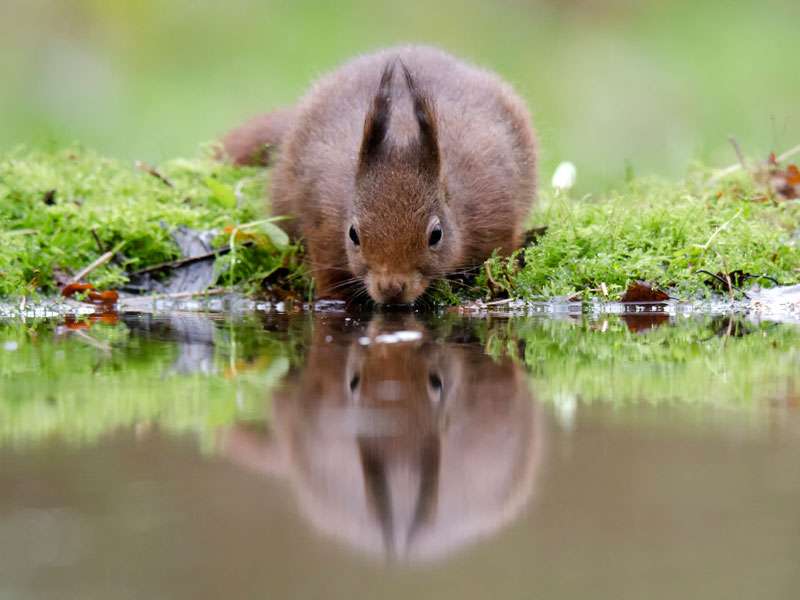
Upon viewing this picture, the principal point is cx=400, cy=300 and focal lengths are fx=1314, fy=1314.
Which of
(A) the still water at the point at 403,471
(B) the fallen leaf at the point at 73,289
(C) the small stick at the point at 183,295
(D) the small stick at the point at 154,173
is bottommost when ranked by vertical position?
(A) the still water at the point at 403,471

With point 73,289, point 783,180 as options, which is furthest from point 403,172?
point 783,180

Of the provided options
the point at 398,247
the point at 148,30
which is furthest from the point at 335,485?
the point at 148,30

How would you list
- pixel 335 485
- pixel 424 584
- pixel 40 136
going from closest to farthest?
pixel 424 584
pixel 335 485
pixel 40 136

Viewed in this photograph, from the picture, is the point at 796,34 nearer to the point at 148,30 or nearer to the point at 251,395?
the point at 148,30

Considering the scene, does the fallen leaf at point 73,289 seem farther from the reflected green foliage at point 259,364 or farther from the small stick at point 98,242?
the reflected green foliage at point 259,364

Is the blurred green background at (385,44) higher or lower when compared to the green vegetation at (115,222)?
higher

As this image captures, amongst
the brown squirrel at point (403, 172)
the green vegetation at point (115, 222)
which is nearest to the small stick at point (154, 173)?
the green vegetation at point (115, 222)

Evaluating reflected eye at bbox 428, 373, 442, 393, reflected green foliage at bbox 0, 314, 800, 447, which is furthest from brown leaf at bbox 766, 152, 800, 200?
reflected eye at bbox 428, 373, 442, 393
